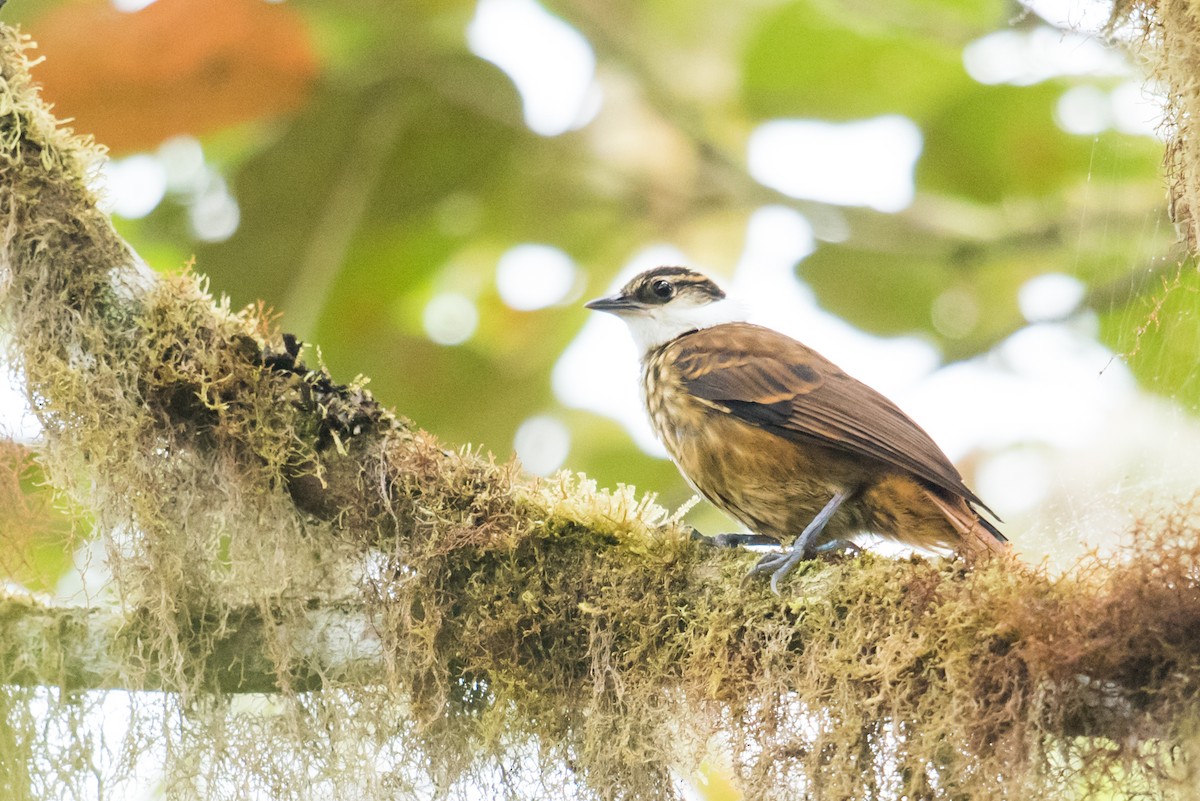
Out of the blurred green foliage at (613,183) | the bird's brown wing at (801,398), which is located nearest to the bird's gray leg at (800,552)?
the bird's brown wing at (801,398)

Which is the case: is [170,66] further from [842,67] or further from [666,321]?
[842,67]

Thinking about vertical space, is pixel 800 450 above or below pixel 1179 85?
below

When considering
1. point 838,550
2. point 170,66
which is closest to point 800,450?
point 838,550

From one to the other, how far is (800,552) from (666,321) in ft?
4.82

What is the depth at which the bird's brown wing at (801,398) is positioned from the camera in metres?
2.64

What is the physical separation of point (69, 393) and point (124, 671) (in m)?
0.58

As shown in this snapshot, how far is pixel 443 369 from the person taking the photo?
4355 millimetres

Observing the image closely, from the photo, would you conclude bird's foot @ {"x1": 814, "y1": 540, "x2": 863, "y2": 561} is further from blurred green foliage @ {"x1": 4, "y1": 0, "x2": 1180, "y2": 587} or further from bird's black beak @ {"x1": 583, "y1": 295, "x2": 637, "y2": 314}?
blurred green foliage @ {"x1": 4, "y1": 0, "x2": 1180, "y2": 587}

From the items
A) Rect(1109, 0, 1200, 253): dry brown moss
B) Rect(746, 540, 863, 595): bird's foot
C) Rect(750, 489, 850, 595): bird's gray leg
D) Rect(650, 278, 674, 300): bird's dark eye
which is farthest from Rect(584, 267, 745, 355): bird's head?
Rect(1109, 0, 1200, 253): dry brown moss

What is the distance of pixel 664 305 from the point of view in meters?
3.65

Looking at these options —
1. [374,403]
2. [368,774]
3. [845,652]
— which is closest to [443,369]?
[374,403]

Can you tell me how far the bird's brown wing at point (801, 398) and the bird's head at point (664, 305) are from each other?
32 cm

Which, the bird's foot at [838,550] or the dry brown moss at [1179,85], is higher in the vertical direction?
the dry brown moss at [1179,85]

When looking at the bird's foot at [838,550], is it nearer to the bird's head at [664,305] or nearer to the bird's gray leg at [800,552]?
the bird's gray leg at [800,552]
